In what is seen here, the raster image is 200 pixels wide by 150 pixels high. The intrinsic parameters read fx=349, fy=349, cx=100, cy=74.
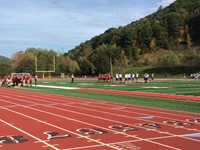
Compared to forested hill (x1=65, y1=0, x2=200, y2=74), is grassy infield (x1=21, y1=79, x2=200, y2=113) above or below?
below

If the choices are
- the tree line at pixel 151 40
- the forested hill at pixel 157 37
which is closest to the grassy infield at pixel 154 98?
the tree line at pixel 151 40

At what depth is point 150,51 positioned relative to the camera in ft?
483

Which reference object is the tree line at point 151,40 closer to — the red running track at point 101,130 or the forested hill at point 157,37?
the forested hill at point 157,37

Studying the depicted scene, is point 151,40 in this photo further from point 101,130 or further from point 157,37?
point 101,130

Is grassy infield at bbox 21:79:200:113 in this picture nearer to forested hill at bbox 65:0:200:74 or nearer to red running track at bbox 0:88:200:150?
red running track at bbox 0:88:200:150

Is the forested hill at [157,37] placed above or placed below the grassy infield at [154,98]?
above

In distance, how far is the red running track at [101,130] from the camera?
298 inches

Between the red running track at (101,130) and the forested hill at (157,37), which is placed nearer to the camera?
the red running track at (101,130)

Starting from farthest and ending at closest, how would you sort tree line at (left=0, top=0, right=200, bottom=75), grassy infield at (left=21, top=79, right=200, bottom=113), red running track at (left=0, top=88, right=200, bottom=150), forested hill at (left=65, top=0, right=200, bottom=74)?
forested hill at (left=65, top=0, right=200, bottom=74), tree line at (left=0, top=0, right=200, bottom=75), grassy infield at (left=21, top=79, right=200, bottom=113), red running track at (left=0, top=88, right=200, bottom=150)

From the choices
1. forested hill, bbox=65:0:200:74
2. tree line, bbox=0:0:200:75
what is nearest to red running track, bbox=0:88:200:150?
tree line, bbox=0:0:200:75

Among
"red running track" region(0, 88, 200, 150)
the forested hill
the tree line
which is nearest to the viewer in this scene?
"red running track" region(0, 88, 200, 150)

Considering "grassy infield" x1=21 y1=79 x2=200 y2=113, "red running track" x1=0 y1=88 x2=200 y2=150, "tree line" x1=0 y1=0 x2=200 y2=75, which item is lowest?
"red running track" x1=0 y1=88 x2=200 y2=150

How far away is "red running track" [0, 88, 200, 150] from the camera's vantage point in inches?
298

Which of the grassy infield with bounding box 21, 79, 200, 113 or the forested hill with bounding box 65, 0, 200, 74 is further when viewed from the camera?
the forested hill with bounding box 65, 0, 200, 74
